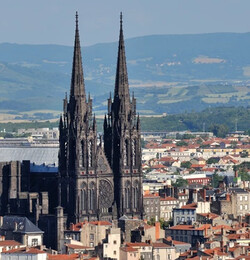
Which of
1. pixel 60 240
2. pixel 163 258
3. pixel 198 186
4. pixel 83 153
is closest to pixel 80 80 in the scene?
pixel 83 153

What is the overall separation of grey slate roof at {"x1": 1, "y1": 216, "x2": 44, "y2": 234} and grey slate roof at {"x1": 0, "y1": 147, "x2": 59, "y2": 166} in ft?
46.2

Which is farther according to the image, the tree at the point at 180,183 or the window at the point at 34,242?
the tree at the point at 180,183

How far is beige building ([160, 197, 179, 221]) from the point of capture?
134 meters

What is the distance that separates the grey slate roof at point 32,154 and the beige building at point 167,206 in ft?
32.1

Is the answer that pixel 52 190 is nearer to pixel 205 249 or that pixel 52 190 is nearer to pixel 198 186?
pixel 205 249

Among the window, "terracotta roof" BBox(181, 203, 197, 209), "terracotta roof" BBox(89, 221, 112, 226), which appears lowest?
the window

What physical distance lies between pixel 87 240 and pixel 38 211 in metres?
9.97

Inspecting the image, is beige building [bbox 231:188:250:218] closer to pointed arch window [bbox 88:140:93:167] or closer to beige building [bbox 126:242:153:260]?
pointed arch window [bbox 88:140:93:167]

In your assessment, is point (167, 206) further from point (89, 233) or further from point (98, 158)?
point (89, 233)

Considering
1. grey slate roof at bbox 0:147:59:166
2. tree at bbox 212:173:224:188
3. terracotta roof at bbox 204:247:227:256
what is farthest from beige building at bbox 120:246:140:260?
tree at bbox 212:173:224:188

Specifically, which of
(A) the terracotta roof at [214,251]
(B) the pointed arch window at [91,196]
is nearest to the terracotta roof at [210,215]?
(B) the pointed arch window at [91,196]

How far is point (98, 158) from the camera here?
404ft

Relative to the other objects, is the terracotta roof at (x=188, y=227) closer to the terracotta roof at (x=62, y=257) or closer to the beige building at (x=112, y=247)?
the beige building at (x=112, y=247)

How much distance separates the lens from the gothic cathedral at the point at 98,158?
4776 inches
